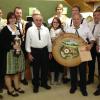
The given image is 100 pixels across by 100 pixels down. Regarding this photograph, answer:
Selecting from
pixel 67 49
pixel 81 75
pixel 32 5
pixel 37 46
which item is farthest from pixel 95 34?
pixel 32 5

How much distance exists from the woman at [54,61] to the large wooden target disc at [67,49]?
18 cm

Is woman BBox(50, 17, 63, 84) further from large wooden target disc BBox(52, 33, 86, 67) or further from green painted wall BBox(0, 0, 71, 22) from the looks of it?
green painted wall BBox(0, 0, 71, 22)

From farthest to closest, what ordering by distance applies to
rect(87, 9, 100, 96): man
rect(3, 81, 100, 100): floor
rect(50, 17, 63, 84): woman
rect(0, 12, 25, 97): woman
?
rect(50, 17, 63, 84): woman
rect(87, 9, 100, 96): man
rect(3, 81, 100, 100): floor
rect(0, 12, 25, 97): woman

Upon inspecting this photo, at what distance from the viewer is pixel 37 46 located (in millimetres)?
4211

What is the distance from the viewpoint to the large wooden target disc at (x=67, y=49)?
163 inches

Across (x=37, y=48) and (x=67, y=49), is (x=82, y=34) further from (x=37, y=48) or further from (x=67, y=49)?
(x=37, y=48)

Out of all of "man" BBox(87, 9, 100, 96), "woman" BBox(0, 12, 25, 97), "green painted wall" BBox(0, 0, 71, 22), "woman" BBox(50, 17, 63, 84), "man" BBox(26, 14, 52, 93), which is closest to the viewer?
"woman" BBox(0, 12, 25, 97)

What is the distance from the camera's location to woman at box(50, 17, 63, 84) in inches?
176

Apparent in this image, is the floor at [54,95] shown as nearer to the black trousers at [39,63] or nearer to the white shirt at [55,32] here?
the black trousers at [39,63]

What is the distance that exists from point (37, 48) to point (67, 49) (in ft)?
1.66

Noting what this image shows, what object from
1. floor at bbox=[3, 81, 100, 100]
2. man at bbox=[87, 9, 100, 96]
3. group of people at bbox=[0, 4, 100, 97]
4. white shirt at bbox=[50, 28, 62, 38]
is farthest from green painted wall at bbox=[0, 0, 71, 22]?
floor at bbox=[3, 81, 100, 100]

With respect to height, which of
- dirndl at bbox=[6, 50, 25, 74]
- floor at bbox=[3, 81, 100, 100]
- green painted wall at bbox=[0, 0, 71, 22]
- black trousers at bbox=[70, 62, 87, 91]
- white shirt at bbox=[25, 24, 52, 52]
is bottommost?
floor at bbox=[3, 81, 100, 100]

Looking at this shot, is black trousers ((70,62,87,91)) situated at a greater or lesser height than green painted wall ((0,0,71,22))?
lesser

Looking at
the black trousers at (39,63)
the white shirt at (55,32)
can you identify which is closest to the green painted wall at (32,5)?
the white shirt at (55,32)
